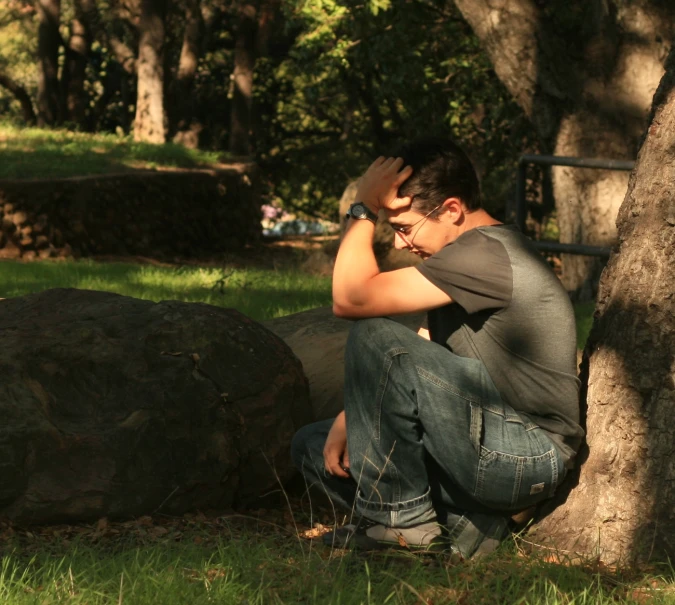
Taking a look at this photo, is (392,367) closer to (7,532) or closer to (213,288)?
(7,532)

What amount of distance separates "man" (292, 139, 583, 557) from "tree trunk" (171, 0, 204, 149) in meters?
19.4

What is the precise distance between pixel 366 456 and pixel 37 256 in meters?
10.9

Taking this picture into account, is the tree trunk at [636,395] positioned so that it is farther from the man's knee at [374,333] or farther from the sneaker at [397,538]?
the man's knee at [374,333]

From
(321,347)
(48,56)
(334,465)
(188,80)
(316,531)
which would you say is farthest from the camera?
(48,56)

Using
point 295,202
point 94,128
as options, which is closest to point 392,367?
point 295,202

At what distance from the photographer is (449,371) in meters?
3.68

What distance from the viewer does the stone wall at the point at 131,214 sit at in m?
14.0

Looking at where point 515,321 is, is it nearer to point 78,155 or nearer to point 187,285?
point 187,285

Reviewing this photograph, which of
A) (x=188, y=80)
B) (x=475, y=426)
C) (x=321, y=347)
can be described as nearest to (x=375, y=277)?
(x=475, y=426)

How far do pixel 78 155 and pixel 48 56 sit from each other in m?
7.91

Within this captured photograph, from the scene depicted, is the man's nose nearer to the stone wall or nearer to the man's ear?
the man's ear

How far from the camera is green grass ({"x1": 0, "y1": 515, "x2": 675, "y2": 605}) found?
3381 mm

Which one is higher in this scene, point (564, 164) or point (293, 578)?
point (564, 164)

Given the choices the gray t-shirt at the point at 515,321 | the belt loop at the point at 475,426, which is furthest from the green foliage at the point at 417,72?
the belt loop at the point at 475,426
